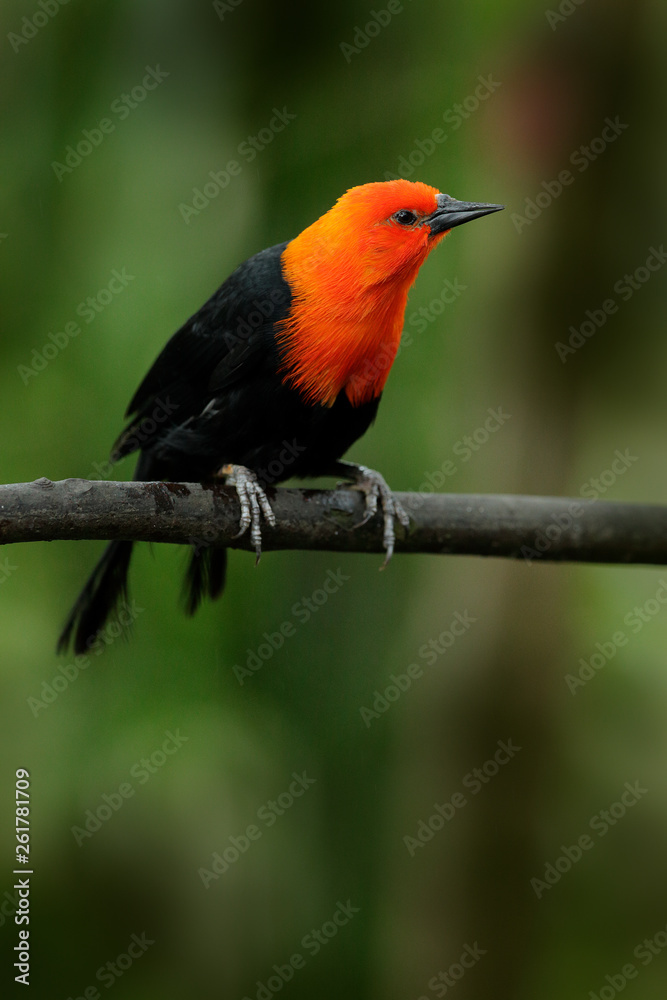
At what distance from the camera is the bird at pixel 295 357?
96.5 inches

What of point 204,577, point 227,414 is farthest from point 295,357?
point 204,577

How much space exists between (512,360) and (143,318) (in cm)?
146

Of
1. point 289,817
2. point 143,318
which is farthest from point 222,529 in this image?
point 289,817

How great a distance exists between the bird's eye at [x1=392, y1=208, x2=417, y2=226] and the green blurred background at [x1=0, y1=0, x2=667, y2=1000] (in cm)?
87

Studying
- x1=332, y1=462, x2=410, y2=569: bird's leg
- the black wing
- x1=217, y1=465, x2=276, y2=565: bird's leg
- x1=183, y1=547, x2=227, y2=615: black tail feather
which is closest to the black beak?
the black wing

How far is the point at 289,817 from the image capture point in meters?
3.47

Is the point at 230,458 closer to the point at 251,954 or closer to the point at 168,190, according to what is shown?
the point at 168,190

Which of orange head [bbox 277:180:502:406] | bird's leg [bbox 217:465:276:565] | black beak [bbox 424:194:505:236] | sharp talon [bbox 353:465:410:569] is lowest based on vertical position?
bird's leg [bbox 217:465:276:565]

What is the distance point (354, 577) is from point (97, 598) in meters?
1.24

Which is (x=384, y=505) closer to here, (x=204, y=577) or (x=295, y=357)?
(x=295, y=357)

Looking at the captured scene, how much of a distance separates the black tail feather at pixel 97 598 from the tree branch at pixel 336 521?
0.57m

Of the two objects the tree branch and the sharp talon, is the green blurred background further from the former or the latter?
the sharp talon

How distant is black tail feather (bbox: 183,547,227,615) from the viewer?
114 inches

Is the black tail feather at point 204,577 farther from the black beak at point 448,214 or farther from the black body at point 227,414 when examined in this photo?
the black beak at point 448,214
